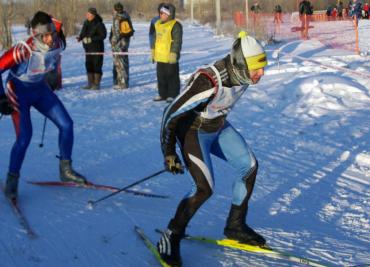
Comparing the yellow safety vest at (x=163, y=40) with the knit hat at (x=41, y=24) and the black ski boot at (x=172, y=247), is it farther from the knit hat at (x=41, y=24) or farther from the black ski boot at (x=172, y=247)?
the black ski boot at (x=172, y=247)

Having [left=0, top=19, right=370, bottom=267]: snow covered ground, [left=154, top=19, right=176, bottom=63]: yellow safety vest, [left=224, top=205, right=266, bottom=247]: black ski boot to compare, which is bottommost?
[left=0, top=19, right=370, bottom=267]: snow covered ground

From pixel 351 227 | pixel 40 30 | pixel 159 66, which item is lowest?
pixel 351 227

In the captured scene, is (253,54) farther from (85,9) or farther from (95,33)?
(85,9)

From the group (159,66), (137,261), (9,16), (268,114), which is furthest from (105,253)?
(9,16)

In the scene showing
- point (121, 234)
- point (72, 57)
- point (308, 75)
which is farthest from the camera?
point (72, 57)

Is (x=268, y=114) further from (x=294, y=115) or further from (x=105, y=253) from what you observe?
(x=105, y=253)

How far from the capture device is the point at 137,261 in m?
4.26

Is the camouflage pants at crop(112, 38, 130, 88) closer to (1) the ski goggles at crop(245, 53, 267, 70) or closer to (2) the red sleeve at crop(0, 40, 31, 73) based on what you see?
(2) the red sleeve at crop(0, 40, 31, 73)

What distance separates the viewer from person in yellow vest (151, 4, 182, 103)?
10.8m

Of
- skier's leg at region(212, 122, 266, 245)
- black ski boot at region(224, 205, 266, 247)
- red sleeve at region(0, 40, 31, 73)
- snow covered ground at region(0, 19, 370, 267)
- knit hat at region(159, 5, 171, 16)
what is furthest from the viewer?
knit hat at region(159, 5, 171, 16)

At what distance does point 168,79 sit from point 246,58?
24.2 ft

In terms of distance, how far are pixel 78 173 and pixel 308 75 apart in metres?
8.07

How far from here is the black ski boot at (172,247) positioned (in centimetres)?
408

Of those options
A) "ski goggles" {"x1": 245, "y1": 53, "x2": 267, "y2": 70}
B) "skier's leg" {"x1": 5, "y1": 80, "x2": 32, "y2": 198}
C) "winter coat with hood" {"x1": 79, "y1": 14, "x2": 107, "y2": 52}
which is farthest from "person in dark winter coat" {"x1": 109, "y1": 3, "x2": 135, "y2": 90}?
"ski goggles" {"x1": 245, "y1": 53, "x2": 267, "y2": 70}
